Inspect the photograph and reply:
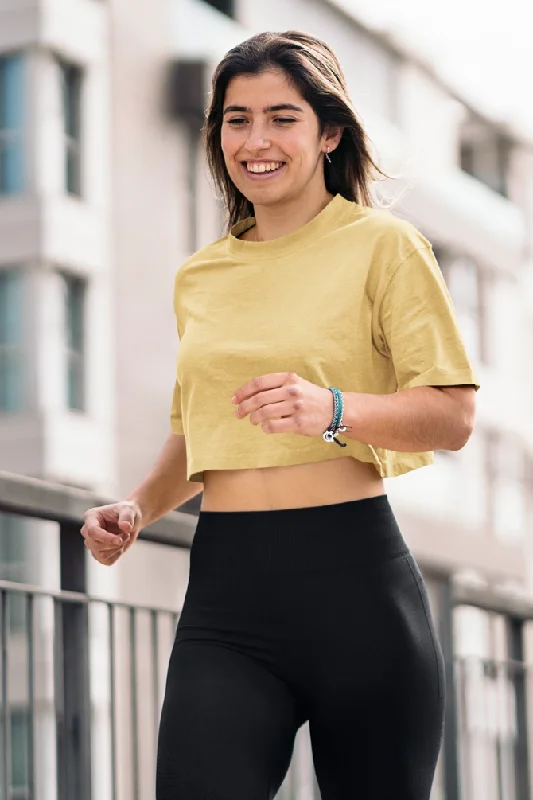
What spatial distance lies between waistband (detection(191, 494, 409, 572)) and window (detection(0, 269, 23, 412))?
17246 mm

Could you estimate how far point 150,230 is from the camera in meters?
21.1

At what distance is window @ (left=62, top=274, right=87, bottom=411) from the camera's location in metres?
20.2

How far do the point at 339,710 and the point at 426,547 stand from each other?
82.6 feet

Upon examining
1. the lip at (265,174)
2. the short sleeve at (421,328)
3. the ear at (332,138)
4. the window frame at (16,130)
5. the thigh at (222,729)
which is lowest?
the thigh at (222,729)

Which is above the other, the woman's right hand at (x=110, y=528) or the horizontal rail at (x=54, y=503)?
the horizontal rail at (x=54, y=503)

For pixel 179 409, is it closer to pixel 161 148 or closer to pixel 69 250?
pixel 69 250

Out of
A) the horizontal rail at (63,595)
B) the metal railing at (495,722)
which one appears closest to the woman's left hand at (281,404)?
the horizontal rail at (63,595)

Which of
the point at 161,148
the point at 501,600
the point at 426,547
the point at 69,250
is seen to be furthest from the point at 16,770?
the point at 501,600

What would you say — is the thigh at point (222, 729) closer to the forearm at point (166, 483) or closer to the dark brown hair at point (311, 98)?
the forearm at point (166, 483)

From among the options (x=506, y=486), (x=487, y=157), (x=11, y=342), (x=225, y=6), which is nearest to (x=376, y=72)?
(x=225, y=6)

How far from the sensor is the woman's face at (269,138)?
100 inches

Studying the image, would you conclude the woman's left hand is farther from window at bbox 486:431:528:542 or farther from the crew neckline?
window at bbox 486:431:528:542

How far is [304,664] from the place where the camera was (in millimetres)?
2418

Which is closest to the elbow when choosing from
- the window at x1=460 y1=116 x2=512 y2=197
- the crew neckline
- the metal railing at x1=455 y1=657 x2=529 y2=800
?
the crew neckline
